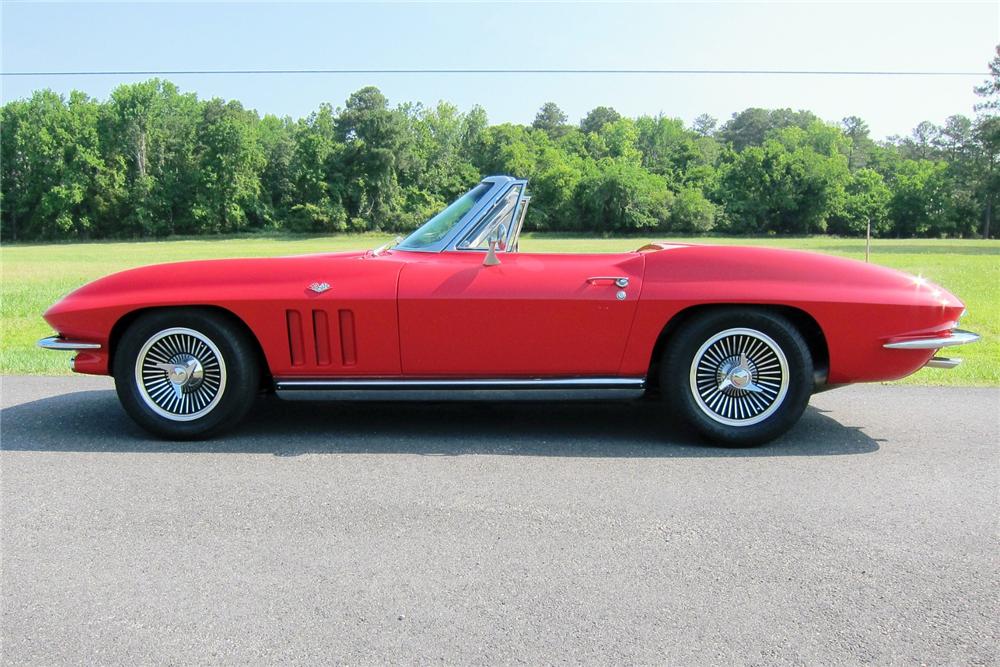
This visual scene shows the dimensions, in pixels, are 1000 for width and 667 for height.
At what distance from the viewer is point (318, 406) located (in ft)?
17.2

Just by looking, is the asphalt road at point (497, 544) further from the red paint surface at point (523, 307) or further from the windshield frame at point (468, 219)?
the windshield frame at point (468, 219)

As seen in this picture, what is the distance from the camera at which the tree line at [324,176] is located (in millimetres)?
64312

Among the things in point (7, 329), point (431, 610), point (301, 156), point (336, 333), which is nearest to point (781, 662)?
point (431, 610)

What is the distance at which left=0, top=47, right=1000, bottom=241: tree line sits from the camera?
6431cm

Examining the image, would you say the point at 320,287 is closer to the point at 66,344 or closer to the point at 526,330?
the point at 526,330

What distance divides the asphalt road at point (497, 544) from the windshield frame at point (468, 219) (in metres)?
1.03

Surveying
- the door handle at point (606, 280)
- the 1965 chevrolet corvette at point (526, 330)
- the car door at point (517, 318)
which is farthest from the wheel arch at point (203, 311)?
the door handle at point (606, 280)

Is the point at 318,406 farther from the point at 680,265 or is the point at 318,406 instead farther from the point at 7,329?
the point at 7,329

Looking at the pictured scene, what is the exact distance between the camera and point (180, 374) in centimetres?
436

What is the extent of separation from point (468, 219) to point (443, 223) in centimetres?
17

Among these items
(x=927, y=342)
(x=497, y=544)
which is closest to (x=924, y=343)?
(x=927, y=342)

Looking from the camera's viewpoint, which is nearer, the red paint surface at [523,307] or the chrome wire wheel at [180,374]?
the red paint surface at [523,307]

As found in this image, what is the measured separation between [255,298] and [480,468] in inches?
60.1

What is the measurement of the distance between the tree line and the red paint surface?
48.6 meters
